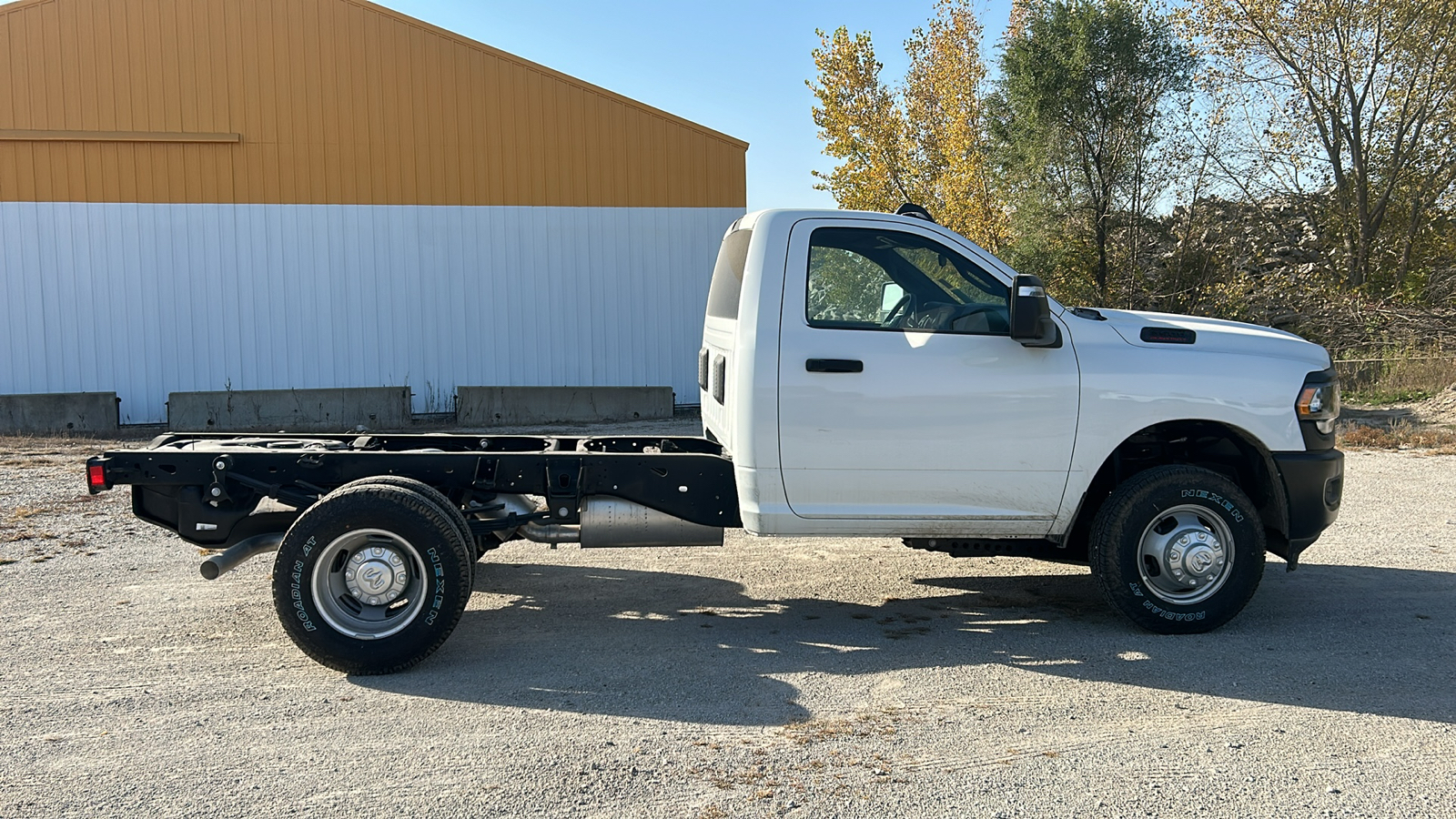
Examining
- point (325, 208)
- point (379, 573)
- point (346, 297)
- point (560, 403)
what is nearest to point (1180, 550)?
point (379, 573)

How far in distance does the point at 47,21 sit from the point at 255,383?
680 cm

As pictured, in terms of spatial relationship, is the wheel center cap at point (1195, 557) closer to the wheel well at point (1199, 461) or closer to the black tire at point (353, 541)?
the wheel well at point (1199, 461)

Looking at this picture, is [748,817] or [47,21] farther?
[47,21]

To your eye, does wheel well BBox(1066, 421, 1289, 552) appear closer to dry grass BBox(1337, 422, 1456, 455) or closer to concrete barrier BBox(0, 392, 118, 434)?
dry grass BBox(1337, 422, 1456, 455)

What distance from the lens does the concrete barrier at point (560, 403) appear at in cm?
1795

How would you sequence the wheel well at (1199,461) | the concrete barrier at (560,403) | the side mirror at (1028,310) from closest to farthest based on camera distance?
the side mirror at (1028,310)
the wheel well at (1199,461)
the concrete barrier at (560,403)

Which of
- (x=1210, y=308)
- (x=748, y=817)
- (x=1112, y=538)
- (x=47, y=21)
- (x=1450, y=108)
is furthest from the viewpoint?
(x=1210, y=308)

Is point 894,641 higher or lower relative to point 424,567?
lower

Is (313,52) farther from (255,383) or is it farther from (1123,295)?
(1123,295)

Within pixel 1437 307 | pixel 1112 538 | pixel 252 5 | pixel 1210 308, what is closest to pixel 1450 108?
pixel 1437 307

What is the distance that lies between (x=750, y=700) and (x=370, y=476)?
2234 millimetres

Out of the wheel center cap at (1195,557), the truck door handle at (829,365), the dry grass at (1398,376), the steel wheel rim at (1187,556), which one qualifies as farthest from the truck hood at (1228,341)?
the dry grass at (1398,376)

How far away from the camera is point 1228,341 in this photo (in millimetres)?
5316

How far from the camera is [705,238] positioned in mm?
19094
